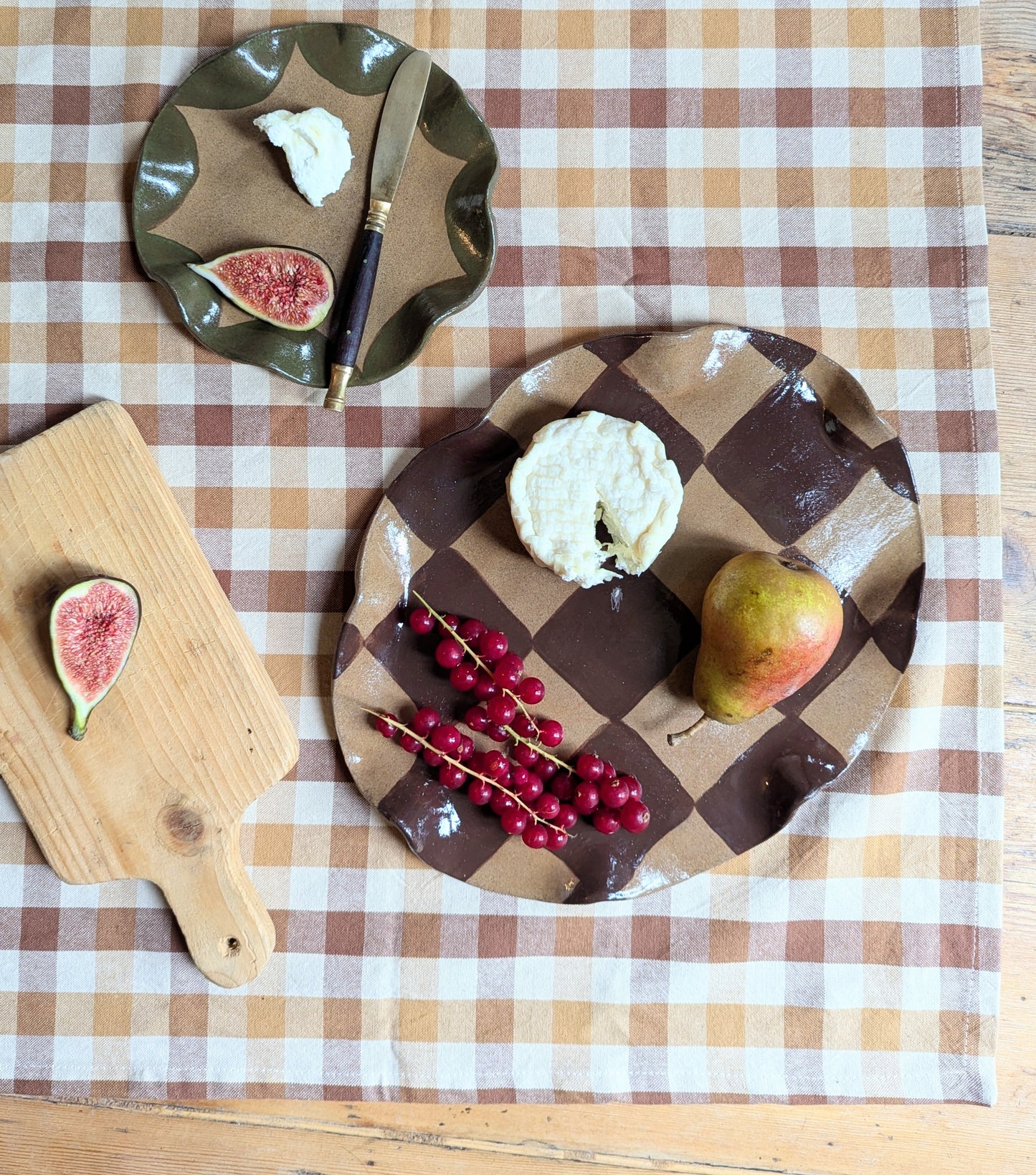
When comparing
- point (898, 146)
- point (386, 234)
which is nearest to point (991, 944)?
point (898, 146)

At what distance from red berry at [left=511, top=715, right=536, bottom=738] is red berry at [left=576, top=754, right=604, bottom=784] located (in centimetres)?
8

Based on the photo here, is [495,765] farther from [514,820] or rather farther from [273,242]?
[273,242]

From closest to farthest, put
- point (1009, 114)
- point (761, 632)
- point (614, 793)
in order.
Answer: point (761, 632)
point (614, 793)
point (1009, 114)

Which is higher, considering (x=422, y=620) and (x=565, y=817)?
(x=422, y=620)

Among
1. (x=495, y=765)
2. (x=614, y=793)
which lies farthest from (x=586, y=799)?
(x=495, y=765)

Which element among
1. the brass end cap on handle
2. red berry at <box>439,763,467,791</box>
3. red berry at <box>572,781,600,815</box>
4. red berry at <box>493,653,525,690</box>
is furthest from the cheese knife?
red berry at <box>572,781,600,815</box>

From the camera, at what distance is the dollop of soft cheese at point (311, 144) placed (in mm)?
1209

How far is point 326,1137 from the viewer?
4.43ft

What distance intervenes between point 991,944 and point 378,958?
97 cm

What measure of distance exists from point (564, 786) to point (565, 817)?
0.15ft

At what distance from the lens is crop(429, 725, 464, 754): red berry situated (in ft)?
4.00

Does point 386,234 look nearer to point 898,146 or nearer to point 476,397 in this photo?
point 476,397

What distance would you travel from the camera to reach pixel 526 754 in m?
1.24

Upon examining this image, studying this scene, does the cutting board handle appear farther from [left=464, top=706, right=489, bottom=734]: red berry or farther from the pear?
the pear
